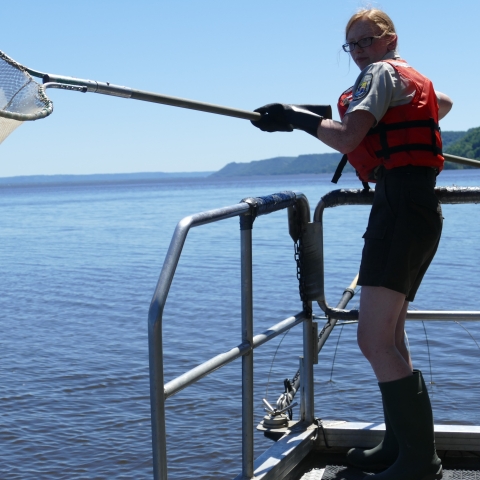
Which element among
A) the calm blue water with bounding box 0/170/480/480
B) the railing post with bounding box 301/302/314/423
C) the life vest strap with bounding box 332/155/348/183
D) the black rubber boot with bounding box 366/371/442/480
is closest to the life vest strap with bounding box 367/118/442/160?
the life vest strap with bounding box 332/155/348/183

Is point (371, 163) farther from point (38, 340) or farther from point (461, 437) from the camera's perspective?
point (38, 340)

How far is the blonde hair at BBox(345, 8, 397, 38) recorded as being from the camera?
2.44m

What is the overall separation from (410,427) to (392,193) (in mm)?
747

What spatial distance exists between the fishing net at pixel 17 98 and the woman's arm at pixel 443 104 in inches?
53.8

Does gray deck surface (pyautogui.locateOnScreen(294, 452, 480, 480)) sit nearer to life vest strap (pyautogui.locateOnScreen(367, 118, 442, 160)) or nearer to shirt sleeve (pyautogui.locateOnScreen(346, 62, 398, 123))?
life vest strap (pyautogui.locateOnScreen(367, 118, 442, 160))

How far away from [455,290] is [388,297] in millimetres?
9087

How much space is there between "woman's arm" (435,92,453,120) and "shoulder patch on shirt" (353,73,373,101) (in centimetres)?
55

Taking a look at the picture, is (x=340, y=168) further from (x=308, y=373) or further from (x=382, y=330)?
(x=308, y=373)

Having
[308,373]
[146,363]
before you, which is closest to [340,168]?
[308,373]

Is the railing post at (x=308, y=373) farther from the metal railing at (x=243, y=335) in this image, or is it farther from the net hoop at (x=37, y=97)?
the net hoop at (x=37, y=97)

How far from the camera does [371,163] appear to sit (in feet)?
8.03

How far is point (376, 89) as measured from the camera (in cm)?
225

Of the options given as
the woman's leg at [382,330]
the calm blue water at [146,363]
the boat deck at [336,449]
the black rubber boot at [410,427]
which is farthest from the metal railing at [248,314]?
the calm blue water at [146,363]

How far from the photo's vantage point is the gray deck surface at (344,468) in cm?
271
